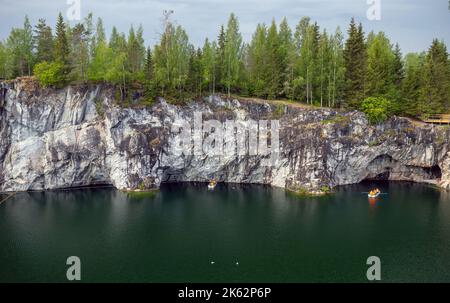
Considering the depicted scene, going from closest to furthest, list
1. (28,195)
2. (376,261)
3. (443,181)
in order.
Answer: (376,261)
(28,195)
(443,181)

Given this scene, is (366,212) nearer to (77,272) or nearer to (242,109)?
(242,109)

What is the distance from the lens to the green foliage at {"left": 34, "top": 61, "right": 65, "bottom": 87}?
6694 cm

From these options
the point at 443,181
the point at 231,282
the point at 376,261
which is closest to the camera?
the point at 231,282

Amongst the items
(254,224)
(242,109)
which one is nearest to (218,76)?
(242,109)

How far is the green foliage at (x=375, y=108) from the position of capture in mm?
72488

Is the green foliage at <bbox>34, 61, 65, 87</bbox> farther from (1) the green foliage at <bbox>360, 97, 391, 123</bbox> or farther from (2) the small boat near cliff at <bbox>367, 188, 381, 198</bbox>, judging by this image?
(2) the small boat near cliff at <bbox>367, 188, 381, 198</bbox>

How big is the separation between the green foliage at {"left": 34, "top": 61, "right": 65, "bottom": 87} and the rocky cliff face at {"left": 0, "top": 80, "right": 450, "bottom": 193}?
198 cm

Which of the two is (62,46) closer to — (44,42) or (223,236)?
(44,42)

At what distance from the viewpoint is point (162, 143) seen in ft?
234

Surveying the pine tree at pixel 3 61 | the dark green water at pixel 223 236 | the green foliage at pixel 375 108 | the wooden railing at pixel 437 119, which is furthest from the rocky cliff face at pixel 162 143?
the pine tree at pixel 3 61

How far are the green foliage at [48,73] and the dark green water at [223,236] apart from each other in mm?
19920

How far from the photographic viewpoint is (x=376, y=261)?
42.9 m

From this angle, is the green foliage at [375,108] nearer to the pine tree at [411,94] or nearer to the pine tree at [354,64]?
the pine tree at [354,64]
